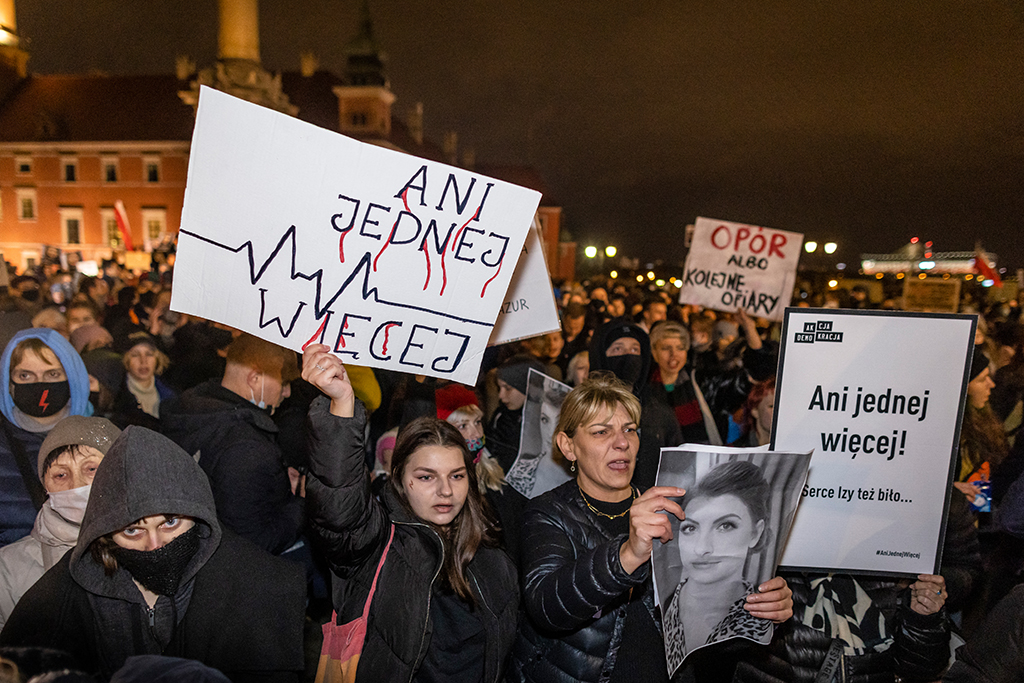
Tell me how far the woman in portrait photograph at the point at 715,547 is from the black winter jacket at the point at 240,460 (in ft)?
5.98

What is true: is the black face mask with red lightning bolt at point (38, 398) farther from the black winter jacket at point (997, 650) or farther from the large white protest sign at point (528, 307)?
the black winter jacket at point (997, 650)

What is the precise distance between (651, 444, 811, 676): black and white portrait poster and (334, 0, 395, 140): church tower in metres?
59.1

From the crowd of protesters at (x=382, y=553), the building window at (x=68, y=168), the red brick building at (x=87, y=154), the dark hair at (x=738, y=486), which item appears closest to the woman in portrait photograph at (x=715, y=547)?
the dark hair at (x=738, y=486)

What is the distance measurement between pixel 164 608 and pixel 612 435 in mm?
1529

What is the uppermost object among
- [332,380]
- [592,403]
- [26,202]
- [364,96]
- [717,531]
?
[364,96]

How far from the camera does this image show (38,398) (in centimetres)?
302

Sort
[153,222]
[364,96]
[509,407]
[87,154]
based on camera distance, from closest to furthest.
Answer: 1. [509,407]
2. [153,222]
3. [87,154]
4. [364,96]

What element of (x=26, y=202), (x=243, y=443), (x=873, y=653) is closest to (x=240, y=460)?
(x=243, y=443)

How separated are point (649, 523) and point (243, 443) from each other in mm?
1905

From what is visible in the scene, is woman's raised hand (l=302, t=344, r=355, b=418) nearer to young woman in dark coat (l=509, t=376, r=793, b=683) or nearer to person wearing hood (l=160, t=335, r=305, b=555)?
young woman in dark coat (l=509, t=376, r=793, b=683)

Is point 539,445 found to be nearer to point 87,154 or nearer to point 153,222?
point 153,222

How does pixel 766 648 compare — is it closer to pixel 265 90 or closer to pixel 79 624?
pixel 79 624

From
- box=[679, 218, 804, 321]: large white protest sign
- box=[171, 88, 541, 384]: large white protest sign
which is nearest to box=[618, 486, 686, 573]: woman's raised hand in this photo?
box=[171, 88, 541, 384]: large white protest sign

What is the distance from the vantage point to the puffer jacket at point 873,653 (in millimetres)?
2598
